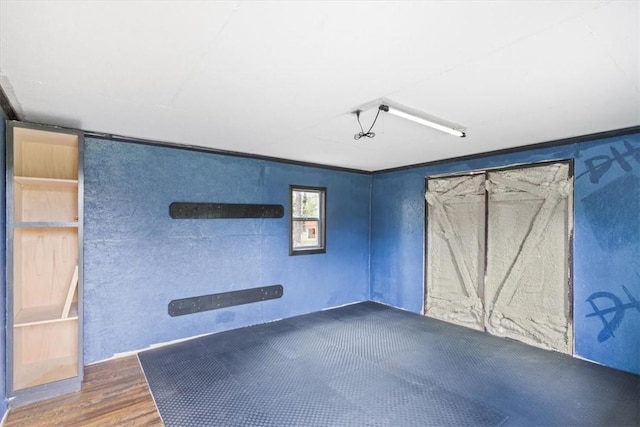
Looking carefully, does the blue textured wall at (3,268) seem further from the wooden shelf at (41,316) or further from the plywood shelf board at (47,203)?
the plywood shelf board at (47,203)

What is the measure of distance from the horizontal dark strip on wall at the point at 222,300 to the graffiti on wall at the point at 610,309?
3.59 m

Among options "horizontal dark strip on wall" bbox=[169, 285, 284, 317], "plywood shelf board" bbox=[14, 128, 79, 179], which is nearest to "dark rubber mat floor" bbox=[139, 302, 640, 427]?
"horizontal dark strip on wall" bbox=[169, 285, 284, 317]

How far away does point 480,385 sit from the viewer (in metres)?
2.73

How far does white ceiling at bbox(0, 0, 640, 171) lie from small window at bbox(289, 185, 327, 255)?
1.90 m

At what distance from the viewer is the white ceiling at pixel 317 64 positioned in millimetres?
1330

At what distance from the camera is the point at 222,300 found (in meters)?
3.93

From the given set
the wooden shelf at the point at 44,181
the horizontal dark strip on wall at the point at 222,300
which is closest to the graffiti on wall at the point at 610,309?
the horizontal dark strip on wall at the point at 222,300

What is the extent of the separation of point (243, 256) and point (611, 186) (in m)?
4.09

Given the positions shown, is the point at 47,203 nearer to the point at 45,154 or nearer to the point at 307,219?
the point at 45,154

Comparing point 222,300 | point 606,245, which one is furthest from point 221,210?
point 606,245

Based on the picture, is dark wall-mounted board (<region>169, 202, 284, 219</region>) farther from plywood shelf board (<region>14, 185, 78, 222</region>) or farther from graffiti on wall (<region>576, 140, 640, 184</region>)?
graffiti on wall (<region>576, 140, 640, 184</region>)

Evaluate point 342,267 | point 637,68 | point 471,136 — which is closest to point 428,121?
point 471,136

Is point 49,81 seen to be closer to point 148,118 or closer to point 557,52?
point 148,118

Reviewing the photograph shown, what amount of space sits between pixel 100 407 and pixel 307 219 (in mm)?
3234
